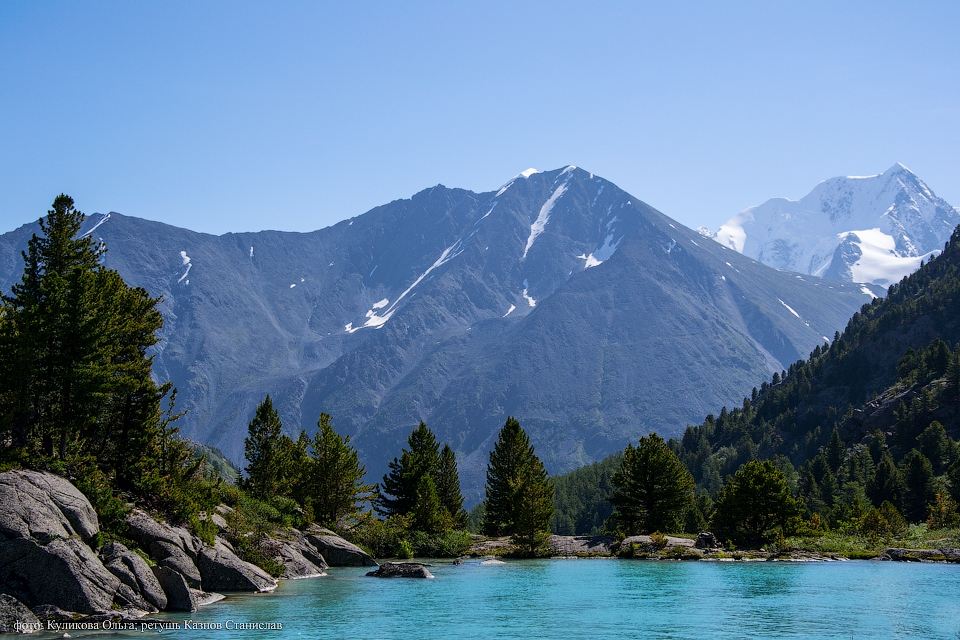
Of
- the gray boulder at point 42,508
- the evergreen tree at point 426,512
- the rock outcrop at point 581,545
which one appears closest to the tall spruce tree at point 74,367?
the gray boulder at point 42,508

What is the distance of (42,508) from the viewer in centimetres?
3844

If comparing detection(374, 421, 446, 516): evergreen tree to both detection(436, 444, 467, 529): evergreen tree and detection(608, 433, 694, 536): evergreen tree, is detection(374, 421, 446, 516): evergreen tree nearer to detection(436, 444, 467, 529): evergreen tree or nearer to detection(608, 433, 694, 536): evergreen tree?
detection(436, 444, 467, 529): evergreen tree

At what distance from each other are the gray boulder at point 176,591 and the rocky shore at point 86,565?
0.17 ft

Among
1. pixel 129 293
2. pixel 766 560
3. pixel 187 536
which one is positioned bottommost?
pixel 766 560

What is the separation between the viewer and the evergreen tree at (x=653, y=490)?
9512 cm

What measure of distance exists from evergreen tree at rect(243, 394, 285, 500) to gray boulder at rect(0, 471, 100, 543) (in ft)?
145

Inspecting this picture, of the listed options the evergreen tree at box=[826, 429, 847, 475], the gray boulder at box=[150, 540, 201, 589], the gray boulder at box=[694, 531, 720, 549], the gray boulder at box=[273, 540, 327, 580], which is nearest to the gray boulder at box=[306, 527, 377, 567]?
the gray boulder at box=[273, 540, 327, 580]

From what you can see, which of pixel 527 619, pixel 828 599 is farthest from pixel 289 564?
pixel 828 599

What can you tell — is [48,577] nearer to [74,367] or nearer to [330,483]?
[74,367]

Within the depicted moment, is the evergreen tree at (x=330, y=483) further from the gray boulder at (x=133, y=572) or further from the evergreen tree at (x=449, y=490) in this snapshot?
the gray boulder at (x=133, y=572)

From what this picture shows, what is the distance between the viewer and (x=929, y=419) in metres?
170

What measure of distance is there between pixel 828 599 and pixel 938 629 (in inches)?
425

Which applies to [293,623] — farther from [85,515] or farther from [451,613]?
[85,515]

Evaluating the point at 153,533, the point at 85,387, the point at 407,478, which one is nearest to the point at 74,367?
the point at 85,387
